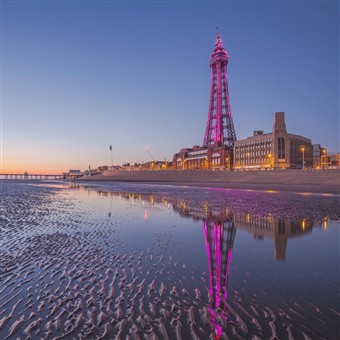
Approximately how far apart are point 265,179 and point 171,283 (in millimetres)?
65773

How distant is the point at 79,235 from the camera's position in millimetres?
13242

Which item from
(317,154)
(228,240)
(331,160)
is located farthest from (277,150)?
(228,240)

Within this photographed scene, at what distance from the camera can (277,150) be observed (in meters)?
118

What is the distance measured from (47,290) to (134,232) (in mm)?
7221

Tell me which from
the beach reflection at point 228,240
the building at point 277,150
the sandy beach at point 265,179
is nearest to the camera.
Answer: the beach reflection at point 228,240

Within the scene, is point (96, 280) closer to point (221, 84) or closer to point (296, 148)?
point (296, 148)

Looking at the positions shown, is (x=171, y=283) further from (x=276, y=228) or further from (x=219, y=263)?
(x=276, y=228)

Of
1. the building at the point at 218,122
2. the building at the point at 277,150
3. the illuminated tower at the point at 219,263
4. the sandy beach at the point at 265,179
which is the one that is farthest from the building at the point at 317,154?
the illuminated tower at the point at 219,263

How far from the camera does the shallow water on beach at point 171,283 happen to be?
5.09m

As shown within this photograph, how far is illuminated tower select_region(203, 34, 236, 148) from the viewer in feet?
506

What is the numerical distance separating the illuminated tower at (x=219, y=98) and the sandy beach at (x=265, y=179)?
56241 mm

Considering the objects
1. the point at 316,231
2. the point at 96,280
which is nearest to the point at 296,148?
the point at 316,231

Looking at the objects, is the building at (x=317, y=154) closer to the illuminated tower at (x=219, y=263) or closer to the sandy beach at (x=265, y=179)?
the sandy beach at (x=265, y=179)

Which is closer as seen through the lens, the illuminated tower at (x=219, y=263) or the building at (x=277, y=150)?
the illuminated tower at (x=219, y=263)
